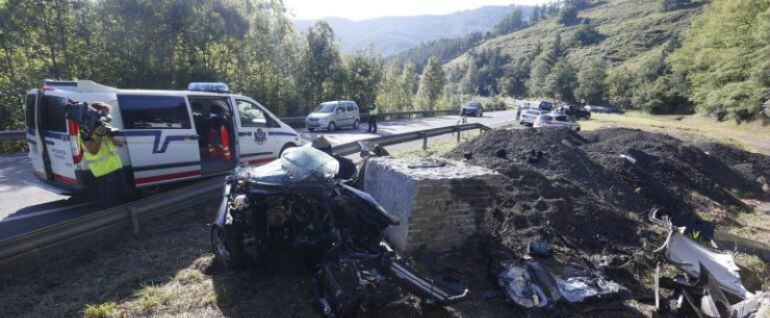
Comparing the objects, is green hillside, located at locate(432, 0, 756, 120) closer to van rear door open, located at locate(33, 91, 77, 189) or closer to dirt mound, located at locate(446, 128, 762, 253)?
dirt mound, located at locate(446, 128, 762, 253)

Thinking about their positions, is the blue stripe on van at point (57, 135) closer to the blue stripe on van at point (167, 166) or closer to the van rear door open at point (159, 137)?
the van rear door open at point (159, 137)

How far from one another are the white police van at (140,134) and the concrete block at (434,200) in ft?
11.9

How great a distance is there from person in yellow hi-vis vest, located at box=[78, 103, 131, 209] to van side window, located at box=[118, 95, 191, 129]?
305 mm

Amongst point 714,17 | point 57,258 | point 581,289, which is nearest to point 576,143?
point 581,289

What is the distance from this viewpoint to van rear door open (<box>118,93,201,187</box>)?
213 inches

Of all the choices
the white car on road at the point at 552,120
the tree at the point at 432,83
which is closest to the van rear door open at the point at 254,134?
the white car on road at the point at 552,120

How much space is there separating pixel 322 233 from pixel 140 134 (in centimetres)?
386

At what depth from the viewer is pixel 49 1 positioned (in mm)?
11898

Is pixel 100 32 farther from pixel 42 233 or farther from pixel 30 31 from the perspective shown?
pixel 42 233

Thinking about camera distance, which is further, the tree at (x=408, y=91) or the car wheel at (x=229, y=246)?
the tree at (x=408, y=91)

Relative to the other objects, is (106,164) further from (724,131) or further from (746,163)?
(724,131)

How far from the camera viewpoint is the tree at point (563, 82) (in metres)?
79.6

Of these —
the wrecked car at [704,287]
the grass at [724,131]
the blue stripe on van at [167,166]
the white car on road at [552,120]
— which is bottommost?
the grass at [724,131]

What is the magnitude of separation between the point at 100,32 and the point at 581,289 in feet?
57.2
